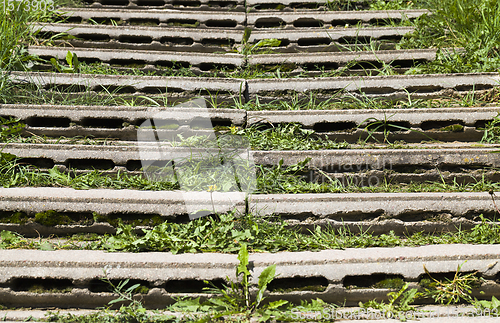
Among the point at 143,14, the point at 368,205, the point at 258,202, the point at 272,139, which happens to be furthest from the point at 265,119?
the point at 143,14

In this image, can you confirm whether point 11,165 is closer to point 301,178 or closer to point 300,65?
point 301,178

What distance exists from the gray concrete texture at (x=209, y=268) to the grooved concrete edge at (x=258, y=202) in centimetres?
27

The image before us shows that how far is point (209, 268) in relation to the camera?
1.71 metres

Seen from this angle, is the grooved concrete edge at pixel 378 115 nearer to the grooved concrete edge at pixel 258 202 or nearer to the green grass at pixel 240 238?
the grooved concrete edge at pixel 258 202

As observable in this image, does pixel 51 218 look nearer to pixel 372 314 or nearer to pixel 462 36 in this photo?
pixel 372 314

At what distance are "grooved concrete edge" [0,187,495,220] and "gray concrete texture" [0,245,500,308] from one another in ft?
0.87

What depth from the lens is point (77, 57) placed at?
2.75 metres

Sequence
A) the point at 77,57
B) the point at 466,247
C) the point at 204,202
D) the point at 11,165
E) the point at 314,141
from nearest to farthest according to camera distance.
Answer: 1. the point at 466,247
2. the point at 204,202
3. the point at 11,165
4. the point at 314,141
5. the point at 77,57

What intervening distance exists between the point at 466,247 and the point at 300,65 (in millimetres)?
1770

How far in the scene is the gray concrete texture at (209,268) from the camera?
170 cm

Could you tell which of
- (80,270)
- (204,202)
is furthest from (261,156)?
(80,270)

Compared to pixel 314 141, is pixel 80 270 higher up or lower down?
lower down

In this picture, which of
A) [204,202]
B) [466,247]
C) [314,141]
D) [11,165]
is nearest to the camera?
[466,247]

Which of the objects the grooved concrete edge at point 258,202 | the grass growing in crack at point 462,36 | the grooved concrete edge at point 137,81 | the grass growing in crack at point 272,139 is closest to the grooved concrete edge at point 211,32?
the grass growing in crack at point 462,36
